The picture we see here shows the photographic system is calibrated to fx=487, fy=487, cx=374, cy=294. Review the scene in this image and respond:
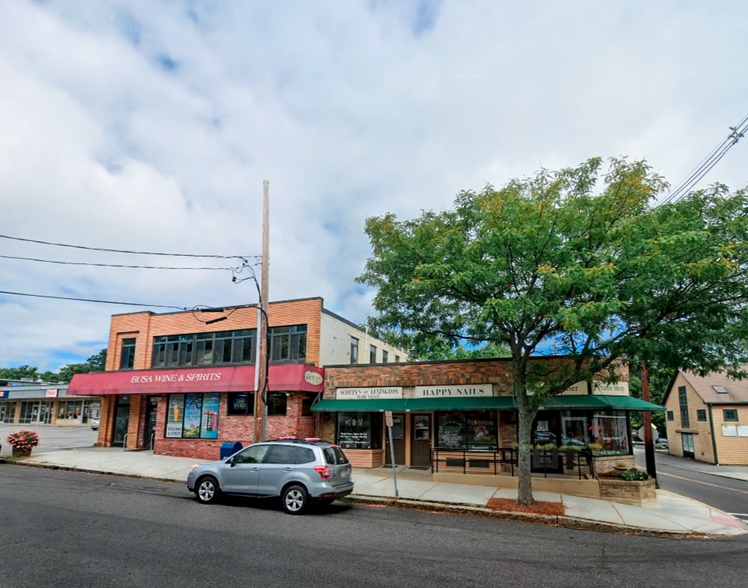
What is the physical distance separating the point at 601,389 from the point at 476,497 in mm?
6012

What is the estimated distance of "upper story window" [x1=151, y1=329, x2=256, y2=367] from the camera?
72.3 feet

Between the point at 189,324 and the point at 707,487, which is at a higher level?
the point at 189,324

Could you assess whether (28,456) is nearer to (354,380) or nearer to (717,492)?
(354,380)

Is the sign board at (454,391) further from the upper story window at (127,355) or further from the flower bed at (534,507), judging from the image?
the upper story window at (127,355)

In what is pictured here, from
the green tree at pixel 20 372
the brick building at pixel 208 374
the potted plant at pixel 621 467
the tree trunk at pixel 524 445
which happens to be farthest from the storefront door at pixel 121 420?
the green tree at pixel 20 372

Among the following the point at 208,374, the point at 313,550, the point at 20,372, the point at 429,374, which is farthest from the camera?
the point at 20,372

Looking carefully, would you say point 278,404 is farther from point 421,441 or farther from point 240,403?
point 421,441

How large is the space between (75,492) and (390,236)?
1095cm

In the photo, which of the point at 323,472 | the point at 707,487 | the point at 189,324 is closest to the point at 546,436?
the point at 323,472

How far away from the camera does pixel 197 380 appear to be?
21.1m

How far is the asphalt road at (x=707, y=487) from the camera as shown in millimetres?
15956

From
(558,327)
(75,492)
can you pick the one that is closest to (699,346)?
(558,327)

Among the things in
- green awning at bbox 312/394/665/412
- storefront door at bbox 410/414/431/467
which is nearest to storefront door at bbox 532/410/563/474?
green awning at bbox 312/394/665/412

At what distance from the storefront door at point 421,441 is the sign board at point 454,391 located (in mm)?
1273
